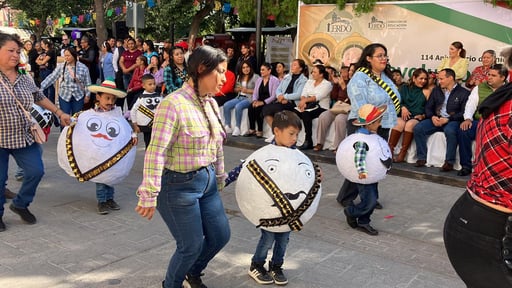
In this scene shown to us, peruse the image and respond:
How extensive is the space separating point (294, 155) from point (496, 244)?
1745 millimetres

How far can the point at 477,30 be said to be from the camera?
8797 mm

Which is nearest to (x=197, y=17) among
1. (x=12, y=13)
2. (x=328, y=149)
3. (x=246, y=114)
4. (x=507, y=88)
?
(x=246, y=114)

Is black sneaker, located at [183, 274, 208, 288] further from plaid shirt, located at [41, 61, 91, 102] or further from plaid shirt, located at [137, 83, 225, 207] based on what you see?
plaid shirt, located at [41, 61, 91, 102]

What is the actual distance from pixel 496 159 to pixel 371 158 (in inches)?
108

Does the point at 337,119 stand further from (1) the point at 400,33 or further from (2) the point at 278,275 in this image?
(2) the point at 278,275

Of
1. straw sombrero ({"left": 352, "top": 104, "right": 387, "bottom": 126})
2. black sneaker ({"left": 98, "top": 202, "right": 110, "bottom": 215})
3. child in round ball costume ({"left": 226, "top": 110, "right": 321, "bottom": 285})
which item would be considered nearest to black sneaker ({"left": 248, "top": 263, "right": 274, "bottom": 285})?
child in round ball costume ({"left": 226, "top": 110, "right": 321, "bottom": 285})

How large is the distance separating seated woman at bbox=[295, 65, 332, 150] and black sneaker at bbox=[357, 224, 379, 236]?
13.2 ft

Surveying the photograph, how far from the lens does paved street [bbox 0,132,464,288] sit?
4047 millimetres

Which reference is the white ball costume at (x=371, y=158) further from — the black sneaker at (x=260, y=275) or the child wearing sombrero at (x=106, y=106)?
the child wearing sombrero at (x=106, y=106)

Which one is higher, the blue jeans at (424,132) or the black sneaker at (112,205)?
the blue jeans at (424,132)

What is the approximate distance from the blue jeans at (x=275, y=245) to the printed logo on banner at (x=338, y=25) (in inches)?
281

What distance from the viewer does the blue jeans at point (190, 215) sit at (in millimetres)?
3104

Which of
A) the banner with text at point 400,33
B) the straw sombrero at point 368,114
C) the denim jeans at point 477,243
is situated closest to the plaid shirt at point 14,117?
the straw sombrero at point 368,114

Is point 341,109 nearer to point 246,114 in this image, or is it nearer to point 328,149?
point 328,149
